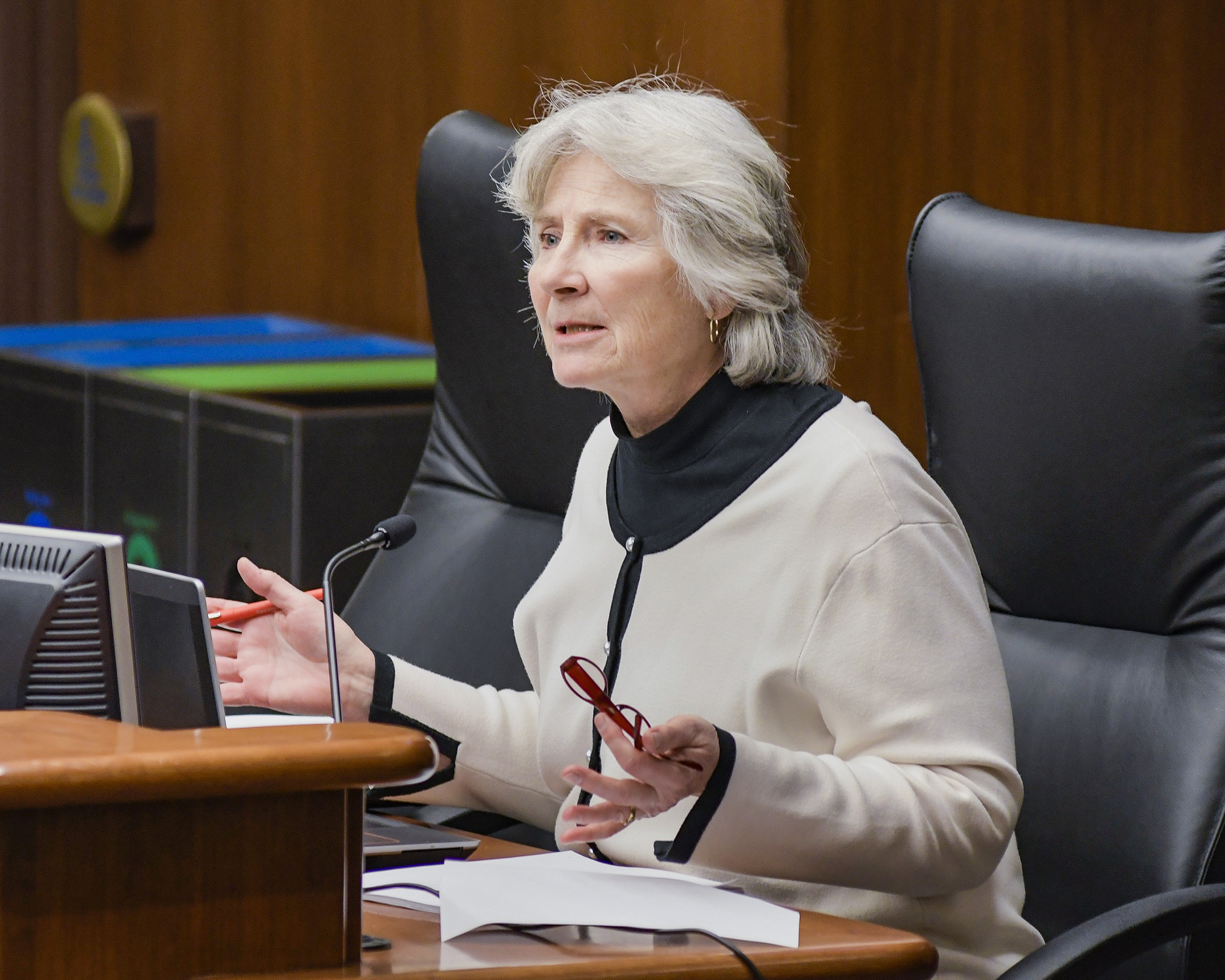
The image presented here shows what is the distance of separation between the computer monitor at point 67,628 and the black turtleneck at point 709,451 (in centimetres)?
58

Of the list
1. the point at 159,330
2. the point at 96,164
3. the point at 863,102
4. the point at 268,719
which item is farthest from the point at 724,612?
the point at 96,164

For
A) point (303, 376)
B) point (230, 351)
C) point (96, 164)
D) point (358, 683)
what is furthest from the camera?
point (96, 164)

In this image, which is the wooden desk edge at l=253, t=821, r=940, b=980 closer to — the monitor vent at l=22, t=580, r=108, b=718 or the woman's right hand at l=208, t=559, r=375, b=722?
the monitor vent at l=22, t=580, r=108, b=718

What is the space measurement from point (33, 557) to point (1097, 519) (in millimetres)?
917

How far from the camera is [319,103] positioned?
354 centimetres

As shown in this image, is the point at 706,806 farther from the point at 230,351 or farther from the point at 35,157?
the point at 35,157

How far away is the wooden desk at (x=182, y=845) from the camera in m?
0.96

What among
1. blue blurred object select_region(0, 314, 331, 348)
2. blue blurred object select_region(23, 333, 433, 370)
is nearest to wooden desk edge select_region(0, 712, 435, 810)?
blue blurred object select_region(23, 333, 433, 370)

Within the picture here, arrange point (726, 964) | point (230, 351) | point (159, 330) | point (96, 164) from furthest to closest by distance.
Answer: point (96, 164) → point (159, 330) → point (230, 351) → point (726, 964)

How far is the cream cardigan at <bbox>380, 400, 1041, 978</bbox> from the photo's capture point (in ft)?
4.38

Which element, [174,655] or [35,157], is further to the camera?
[35,157]

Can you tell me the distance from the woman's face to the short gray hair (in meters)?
0.02

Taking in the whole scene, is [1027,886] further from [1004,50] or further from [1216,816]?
[1004,50]

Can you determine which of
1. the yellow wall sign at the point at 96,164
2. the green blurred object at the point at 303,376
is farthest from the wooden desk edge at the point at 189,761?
the yellow wall sign at the point at 96,164
